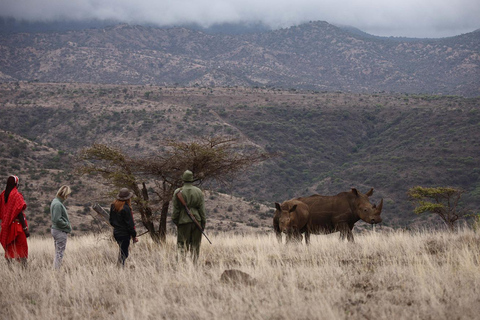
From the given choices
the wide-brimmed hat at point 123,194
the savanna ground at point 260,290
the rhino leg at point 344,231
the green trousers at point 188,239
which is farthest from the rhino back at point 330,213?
the wide-brimmed hat at point 123,194

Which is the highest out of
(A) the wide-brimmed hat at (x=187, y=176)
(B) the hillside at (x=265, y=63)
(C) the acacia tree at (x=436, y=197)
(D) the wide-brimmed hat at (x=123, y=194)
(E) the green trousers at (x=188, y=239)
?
(B) the hillside at (x=265, y=63)

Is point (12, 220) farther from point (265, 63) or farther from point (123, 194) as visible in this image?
point (265, 63)

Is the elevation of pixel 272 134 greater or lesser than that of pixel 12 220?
greater

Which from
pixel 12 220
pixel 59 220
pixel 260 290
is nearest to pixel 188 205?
pixel 59 220

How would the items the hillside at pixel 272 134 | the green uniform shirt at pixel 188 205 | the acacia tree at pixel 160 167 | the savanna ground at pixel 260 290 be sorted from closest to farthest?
1. the savanna ground at pixel 260 290
2. the green uniform shirt at pixel 188 205
3. the acacia tree at pixel 160 167
4. the hillside at pixel 272 134

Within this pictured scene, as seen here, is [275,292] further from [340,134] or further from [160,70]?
[160,70]

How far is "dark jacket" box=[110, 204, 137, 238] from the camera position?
9.33 meters

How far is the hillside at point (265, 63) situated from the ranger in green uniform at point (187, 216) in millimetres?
128512

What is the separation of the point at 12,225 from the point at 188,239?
3.40 meters

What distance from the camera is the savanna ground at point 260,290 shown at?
6.17 meters

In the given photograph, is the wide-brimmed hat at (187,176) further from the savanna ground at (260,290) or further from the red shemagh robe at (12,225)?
the red shemagh robe at (12,225)

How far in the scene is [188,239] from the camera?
31.0ft

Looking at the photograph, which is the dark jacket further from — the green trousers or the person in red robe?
the person in red robe

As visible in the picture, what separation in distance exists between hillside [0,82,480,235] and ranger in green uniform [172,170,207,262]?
24.8m
